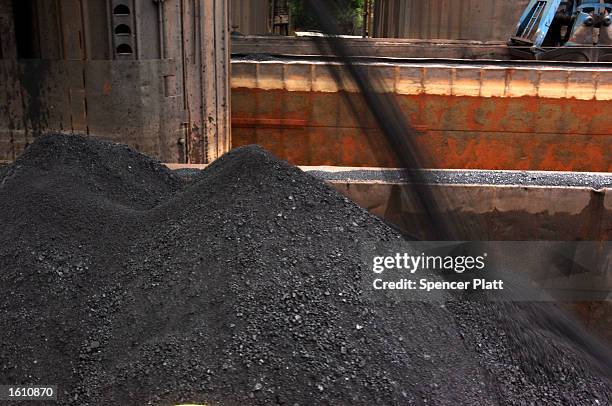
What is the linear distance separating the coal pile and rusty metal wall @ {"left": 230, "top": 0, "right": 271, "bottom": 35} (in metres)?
14.5

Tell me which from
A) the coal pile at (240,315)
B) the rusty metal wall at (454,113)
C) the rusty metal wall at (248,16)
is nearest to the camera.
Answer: the coal pile at (240,315)

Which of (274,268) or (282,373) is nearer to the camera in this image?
(282,373)

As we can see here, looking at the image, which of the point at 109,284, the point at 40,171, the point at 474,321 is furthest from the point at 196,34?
the point at 474,321

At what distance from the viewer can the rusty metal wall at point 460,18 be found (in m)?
17.2

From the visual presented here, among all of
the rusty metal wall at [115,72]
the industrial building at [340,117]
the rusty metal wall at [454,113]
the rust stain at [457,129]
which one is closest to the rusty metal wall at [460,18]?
the industrial building at [340,117]

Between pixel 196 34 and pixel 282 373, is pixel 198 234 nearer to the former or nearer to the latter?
pixel 282 373

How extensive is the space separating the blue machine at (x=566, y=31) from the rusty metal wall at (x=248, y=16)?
7593 mm

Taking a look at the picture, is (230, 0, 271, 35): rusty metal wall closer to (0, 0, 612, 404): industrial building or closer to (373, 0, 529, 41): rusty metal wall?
(373, 0, 529, 41): rusty metal wall

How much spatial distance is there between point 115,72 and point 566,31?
10712mm

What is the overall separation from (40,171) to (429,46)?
11.3 metres

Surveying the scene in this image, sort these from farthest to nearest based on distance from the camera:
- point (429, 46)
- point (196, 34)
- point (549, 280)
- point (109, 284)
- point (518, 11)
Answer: point (518, 11), point (429, 46), point (196, 34), point (549, 280), point (109, 284)

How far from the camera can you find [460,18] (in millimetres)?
17625

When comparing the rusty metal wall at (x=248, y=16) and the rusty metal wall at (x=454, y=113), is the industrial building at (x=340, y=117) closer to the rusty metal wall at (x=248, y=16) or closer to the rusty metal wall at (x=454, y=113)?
the rusty metal wall at (x=454, y=113)

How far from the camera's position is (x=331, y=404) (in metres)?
2.47
